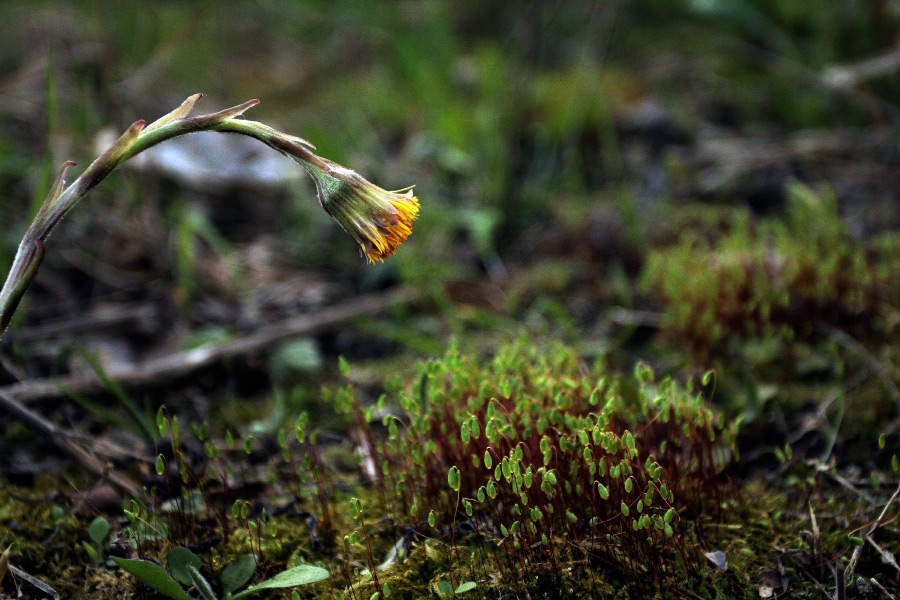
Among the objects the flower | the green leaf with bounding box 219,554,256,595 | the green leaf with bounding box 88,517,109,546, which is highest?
the flower

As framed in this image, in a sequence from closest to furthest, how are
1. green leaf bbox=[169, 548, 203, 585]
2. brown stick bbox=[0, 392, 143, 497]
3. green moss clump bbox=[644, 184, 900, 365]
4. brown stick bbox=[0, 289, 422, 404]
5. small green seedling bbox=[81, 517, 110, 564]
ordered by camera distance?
green leaf bbox=[169, 548, 203, 585] → small green seedling bbox=[81, 517, 110, 564] → brown stick bbox=[0, 392, 143, 497] → brown stick bbox=[0, 289, 422, 404] → green moss clump bbox=[644, 184, 900, 365]

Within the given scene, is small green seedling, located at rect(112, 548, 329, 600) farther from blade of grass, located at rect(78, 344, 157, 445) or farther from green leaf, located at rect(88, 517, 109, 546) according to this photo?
blade of grass, located at rect(78, 344, 157, 445)

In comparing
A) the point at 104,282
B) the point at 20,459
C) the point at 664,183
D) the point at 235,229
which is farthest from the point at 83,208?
the point at 664,183

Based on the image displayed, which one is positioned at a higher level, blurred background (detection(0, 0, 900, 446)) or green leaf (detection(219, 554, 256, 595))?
blurred background (detection(0, 0, 900, 446))

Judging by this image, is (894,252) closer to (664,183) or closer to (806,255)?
(806,255)

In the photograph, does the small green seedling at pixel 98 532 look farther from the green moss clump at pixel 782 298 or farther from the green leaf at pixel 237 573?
the green moss clump at pixel 782 298

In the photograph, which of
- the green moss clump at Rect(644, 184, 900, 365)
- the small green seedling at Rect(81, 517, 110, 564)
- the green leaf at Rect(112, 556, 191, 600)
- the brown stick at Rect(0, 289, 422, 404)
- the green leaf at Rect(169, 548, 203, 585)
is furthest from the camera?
the green moss clump at Rect(644, 184, 900, 365)

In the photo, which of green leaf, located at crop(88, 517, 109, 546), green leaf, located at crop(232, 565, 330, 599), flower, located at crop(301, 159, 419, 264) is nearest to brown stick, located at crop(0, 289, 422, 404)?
green leaf, located at crop(88, 517, 109, 546)
